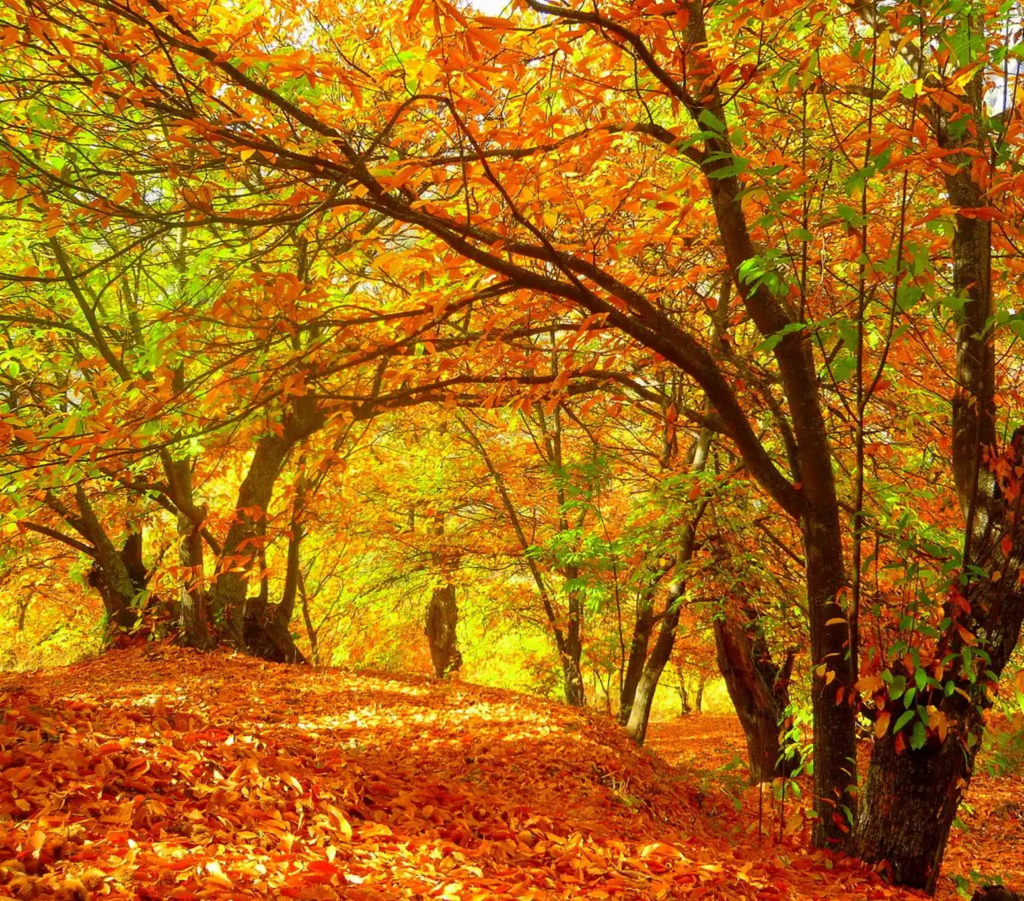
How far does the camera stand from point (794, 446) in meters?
3.97

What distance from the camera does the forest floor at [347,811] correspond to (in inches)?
87.9

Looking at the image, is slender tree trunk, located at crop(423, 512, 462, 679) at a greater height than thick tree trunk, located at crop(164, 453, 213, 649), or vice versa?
thick tree trunk, located at crop(164, 453, 213, 649)

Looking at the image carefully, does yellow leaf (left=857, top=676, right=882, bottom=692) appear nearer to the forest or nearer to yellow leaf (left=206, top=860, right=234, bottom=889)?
the forest

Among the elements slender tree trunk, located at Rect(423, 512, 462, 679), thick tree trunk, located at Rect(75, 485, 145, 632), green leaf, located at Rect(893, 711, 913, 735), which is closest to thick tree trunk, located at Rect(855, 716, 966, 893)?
green leaf, located at Rect(893, 711, 913, 735)

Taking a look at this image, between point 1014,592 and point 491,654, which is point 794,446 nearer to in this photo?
point 1014,592

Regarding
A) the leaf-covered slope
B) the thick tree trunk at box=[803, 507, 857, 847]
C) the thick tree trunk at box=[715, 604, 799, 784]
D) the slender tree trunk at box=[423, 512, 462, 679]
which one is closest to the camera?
the leaf-covered slope

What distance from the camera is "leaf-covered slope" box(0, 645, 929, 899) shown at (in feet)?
7.25

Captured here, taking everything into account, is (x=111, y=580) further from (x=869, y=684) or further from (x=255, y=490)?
(x=869, y=684)

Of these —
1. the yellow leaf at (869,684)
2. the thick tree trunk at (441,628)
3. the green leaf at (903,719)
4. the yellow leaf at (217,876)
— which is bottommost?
the thick tree trunk at (441,628)

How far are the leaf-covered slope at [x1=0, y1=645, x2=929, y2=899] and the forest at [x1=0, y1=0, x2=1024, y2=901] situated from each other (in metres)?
0.02

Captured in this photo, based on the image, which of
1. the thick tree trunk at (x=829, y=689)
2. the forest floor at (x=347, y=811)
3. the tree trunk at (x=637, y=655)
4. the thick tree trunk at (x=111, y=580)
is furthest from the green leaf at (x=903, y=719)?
the thick tree trunk at (x=111, y=580)

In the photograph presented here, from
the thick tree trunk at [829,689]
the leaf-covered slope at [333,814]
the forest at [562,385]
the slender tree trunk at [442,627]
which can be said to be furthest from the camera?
the slender tree trunk at [442,627]

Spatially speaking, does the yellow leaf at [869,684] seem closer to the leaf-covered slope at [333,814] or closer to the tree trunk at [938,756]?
the tree trunk at [938,756]

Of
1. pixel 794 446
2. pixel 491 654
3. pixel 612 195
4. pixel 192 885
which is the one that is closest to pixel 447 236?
pixel 612 195
